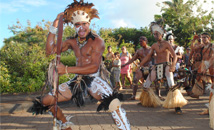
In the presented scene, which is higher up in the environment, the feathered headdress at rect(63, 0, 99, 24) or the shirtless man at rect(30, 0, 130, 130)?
the feathered headdress at rect(63, 0, 99, 24)

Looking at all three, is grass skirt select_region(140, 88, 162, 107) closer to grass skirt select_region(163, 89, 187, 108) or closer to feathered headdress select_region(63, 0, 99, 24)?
grass skirt select_region(163, 89, 187, 108)

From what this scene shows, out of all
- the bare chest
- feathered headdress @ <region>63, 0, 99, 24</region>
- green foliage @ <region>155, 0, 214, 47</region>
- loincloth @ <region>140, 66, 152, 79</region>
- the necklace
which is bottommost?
loincloth @ <region>140, 66, 152, 79</region>

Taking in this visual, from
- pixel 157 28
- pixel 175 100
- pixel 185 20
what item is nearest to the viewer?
pixel 175 100

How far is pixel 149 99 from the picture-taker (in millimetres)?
6137

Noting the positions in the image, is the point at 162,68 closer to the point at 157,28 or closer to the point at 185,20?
the point at 157,28

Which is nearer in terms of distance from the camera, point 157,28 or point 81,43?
point 81,43

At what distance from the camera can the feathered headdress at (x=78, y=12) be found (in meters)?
3.12

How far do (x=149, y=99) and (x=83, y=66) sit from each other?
3.75 metres

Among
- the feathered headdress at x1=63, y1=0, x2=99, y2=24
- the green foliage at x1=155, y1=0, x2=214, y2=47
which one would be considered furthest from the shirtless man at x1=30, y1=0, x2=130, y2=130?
the green foliage at x1=155, y1=0, x2=214, y2=47

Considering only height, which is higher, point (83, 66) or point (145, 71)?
point (83, 66)

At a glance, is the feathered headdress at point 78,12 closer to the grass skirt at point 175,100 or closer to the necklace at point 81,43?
the necklace at point 81,43

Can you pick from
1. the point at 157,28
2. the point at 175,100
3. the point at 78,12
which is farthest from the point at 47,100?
the point at 157,28

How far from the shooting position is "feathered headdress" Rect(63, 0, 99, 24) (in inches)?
123

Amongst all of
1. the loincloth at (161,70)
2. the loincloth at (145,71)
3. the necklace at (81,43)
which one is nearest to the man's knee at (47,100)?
the necklace at (81,43)
